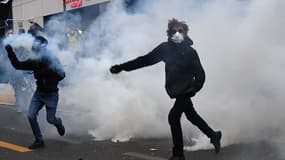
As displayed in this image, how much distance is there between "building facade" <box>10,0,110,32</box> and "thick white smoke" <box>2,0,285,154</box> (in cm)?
170

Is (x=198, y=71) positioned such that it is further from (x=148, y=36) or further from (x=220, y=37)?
(x=148, y=36)

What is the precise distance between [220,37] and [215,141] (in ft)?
5.16

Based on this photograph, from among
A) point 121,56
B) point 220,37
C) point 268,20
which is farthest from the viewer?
point 121,56

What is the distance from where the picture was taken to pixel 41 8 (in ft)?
57.9

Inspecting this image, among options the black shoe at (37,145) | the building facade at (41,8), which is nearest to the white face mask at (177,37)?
the black shoe at (37,145)

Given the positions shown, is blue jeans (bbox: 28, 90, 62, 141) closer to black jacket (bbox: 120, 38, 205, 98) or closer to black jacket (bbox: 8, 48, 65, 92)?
black jacket (bbox: 8, 48, 65, 92)

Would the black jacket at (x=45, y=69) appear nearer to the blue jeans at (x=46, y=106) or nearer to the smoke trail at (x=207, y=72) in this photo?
the blue jeans at (x=46, y=106)

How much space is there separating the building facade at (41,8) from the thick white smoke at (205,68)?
1.70 metres

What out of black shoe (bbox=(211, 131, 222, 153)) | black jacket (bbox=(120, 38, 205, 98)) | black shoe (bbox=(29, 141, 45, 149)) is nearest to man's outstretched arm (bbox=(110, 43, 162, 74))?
black jacket (bbox=(120, 38, 205, 98))

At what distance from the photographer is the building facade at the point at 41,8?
1175 cm

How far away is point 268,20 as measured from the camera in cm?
588

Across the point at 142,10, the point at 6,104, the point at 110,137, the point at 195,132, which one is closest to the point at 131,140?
the point at 110,137

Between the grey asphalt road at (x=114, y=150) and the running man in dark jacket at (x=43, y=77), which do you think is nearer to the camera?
the grey asphalt road at (x=114, y=150)

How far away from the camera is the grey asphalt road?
563 cm
